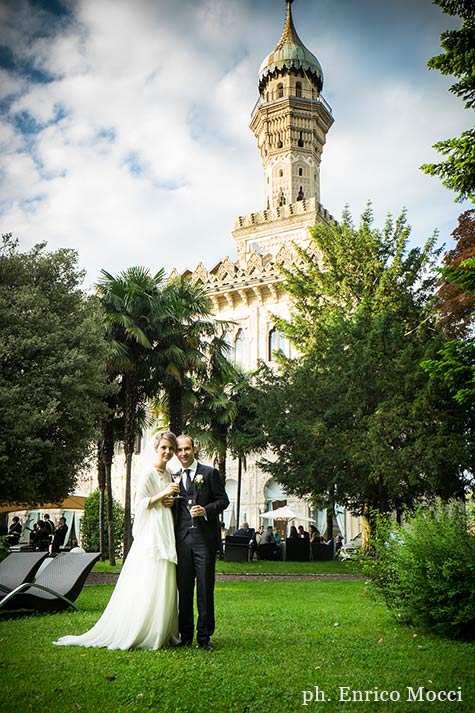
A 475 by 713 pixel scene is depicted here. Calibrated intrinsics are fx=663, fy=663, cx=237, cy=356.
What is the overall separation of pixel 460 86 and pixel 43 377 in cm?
1223

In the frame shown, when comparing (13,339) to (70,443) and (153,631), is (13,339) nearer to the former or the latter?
(70,443)

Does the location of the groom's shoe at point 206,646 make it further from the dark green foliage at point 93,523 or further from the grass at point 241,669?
the dark green foliage at point 93,523

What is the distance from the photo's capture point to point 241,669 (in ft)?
16.7

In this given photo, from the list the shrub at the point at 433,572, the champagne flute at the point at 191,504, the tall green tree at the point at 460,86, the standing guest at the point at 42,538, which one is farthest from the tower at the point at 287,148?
the champagne flute at the point at 191,504

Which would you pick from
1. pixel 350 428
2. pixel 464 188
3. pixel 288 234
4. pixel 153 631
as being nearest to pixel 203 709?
pixel 153 631

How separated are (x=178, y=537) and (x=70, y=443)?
1227 centimetres

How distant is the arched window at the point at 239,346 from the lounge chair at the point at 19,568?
2774 cm

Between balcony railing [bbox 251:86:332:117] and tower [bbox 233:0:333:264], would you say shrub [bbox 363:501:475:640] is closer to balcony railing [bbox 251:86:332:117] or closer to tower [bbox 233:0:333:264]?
tower [bbox 233:0:333:264]

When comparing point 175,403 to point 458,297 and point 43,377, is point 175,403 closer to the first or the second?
point 43,377

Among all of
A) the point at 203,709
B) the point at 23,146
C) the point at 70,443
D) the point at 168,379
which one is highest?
the point at 23,146

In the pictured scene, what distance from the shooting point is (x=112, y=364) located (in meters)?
19.7

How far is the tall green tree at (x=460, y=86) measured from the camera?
28.6 ft

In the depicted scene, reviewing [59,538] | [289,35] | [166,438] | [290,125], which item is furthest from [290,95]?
[166,438]

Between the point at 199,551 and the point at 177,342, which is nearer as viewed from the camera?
the point at 199,551
